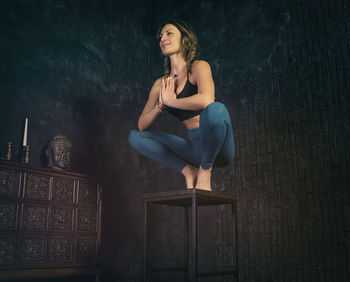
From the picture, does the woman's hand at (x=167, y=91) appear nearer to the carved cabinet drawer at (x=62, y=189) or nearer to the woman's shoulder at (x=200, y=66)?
the woman's shoulder at (x=200, y=66)

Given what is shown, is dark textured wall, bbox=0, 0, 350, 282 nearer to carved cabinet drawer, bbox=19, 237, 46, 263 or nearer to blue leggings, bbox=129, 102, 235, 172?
carved cabinet drawer, bbox=19, 237, 46, 263

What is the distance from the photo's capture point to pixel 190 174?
2727mm

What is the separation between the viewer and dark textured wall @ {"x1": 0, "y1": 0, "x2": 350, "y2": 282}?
391cm

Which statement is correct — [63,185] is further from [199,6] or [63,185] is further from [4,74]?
[199,6]

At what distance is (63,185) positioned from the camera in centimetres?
384

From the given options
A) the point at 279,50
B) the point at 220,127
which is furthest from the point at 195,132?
the point at 279,50

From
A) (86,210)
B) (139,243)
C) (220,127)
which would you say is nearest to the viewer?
(220,127)

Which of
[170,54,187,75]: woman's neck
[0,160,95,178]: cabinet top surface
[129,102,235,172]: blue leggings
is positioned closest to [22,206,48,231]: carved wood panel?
[0,160,95,178]: cabinet top surface

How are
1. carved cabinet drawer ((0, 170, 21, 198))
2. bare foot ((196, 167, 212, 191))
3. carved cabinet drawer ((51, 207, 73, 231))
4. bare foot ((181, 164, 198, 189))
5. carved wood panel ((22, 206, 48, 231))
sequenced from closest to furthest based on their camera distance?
bare foot ((196, 167, 212, 191)) → bare foot ((181, 164, 198, 189)) → carved cabinet drawer ((0, 170, 21, 198)) → carved wood panel ((22, 206, 48, 231)) → carved cabinet drawer ((51, 207, 73, 231))

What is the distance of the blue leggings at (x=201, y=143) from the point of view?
2359 millimetres

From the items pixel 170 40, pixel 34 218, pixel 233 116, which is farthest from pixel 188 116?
pixel 233 116

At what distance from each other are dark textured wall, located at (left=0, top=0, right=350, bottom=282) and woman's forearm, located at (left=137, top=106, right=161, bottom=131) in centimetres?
171

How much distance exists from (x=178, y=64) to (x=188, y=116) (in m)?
0.41

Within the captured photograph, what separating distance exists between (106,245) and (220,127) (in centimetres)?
274
